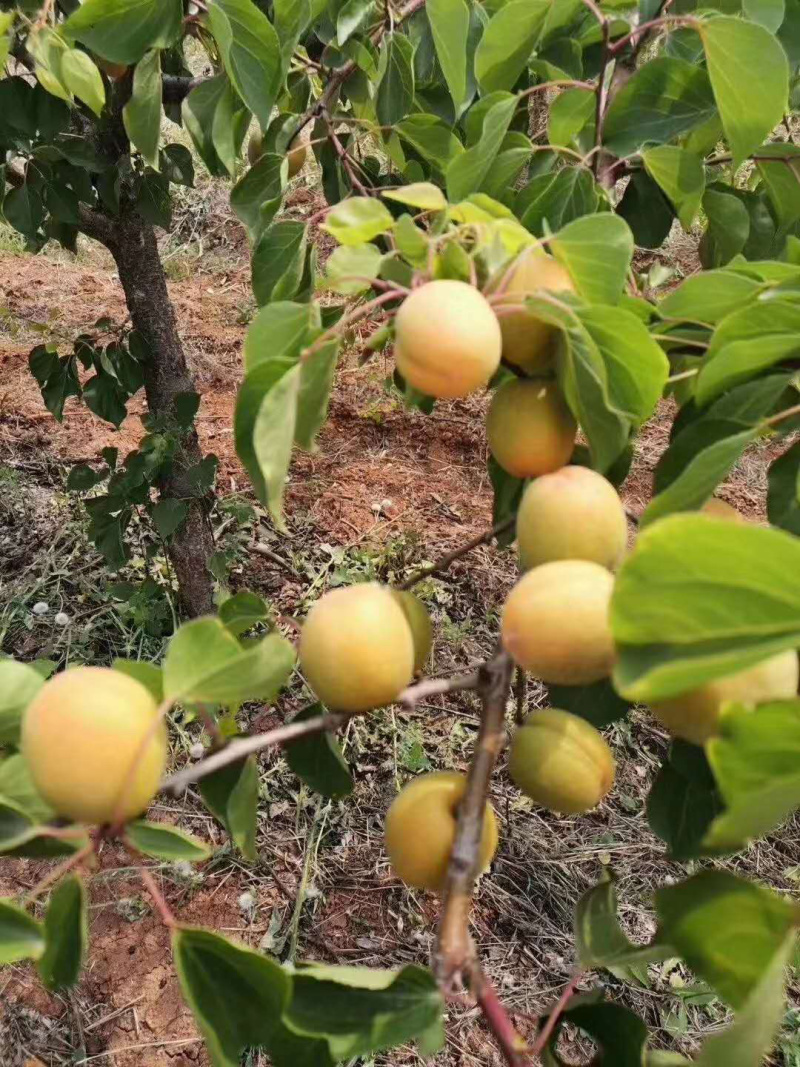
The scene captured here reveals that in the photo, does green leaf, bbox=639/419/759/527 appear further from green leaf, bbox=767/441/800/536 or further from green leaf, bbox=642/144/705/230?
green leaf, bbox=642/144/705/230

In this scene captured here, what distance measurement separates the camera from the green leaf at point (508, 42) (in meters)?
0.87

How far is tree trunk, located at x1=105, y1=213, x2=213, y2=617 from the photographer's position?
1.75 metres

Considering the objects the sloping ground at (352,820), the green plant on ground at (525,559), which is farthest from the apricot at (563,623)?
the sloping ground at (352,820)

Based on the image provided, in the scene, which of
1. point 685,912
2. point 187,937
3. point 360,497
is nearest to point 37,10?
point 187,937

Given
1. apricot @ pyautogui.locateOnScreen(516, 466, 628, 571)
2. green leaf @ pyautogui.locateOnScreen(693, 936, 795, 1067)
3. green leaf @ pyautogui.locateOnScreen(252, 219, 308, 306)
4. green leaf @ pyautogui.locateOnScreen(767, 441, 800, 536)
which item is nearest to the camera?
green leaf @ pyautogui.locateOnScreen(693, 936, 795, 1067)

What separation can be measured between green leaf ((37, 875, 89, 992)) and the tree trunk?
55.7 inches

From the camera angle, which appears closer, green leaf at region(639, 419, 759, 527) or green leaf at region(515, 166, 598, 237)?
green leaf at region(639, 419, 759, 527)

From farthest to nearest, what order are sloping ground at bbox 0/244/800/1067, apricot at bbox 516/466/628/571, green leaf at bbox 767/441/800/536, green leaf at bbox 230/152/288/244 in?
sloping ground at bbox 0/244/800/1067 → green leaf at bbox 230/152/288/244 → green leaf at bbox 767/441/800/536 → apricot at bbox 516/466/628/571

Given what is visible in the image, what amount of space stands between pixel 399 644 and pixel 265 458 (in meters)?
0.15

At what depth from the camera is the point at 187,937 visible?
56 centimetres

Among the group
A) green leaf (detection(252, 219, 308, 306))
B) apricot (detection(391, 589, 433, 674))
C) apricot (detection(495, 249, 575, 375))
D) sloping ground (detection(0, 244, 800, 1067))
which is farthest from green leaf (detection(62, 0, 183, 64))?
sloping ground (detection(0, 244, 800, 1067))

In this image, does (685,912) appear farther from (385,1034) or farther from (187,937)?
(187,937)

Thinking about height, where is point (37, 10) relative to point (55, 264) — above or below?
above

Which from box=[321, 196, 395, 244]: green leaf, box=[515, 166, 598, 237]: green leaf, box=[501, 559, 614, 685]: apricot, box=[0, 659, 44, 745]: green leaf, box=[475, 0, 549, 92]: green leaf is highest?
box=[475, 0, 549, 92]: green leaf
